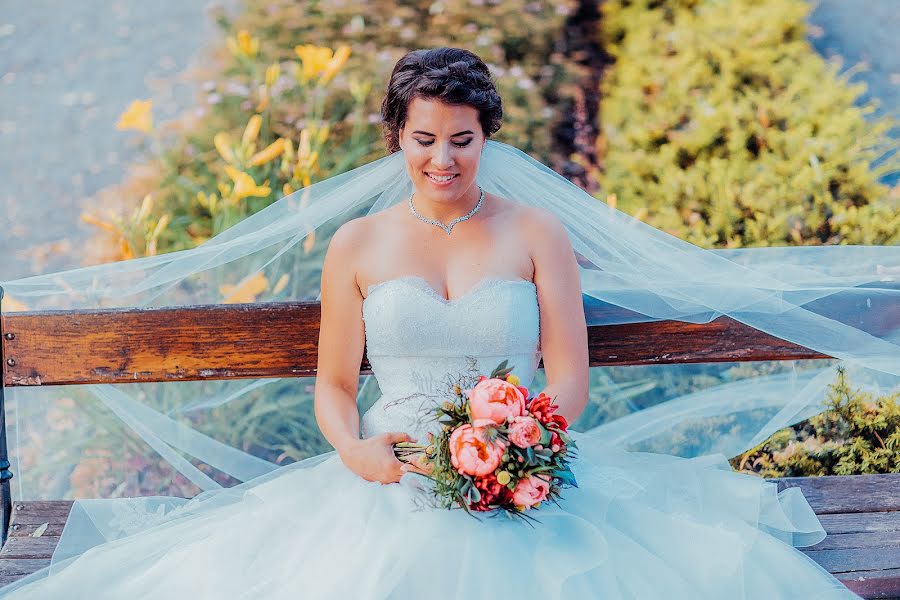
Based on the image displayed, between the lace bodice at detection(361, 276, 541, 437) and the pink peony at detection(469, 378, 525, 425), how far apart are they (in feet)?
1.91

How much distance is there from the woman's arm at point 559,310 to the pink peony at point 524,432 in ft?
2.04

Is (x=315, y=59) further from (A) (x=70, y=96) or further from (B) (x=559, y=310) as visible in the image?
(A) (x=70, y=96)

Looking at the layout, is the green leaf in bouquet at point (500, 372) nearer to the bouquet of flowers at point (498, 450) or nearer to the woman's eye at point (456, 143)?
the bouquet of flowers at point (498, 450)

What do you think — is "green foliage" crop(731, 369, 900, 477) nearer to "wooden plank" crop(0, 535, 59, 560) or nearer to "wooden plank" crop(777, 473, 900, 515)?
"wooden plank" crop(777, 473, 900, 515)

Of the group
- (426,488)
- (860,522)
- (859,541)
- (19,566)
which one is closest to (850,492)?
(860,522)

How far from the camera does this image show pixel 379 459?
8.77ft

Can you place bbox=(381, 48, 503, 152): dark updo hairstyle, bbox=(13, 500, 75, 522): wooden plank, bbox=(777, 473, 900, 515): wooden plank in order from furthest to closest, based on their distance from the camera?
bbox=(13, 500, 75, 522): wooden plank, bbox=(777, 473, 900, 515): wooden plank, bbox=(381, 48, 503, 152): dark updo hairstyle

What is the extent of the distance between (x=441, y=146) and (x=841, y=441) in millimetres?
2022

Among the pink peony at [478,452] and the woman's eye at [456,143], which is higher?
the woman's eye at [456,143]

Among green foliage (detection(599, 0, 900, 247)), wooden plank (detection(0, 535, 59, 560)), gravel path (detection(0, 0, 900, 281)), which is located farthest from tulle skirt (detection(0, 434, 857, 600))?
gravel path (detection(0, 0, 900, 281))

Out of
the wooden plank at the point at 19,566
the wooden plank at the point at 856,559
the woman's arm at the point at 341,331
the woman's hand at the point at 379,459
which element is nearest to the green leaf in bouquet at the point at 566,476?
the woman's hand at the point at 379,459

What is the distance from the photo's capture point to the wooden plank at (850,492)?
3232 millimetres

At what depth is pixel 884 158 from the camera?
6.56 meters

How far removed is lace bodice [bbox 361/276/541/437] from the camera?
2.87m
